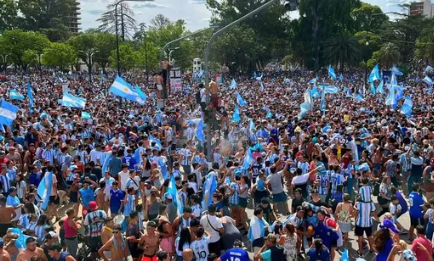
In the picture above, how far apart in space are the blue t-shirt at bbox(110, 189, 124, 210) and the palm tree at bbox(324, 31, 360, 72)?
54763 millimetres

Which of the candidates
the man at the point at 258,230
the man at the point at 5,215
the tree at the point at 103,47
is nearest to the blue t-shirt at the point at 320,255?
the man at the point at 258,230

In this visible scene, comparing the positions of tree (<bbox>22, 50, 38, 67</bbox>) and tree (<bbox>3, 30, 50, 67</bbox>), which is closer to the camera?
tree (<bbox>22, 50, 38, 67</bbox>)

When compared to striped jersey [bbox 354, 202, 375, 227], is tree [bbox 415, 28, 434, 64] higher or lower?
higher

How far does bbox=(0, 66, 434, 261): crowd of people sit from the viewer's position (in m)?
7.39

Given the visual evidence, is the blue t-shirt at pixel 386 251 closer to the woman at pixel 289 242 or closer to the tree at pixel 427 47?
the woman at pixel 289 242

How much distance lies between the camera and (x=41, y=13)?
106 metres

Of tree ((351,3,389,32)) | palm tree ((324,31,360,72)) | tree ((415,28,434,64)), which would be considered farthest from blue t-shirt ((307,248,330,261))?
tree ((351,3,389,32))

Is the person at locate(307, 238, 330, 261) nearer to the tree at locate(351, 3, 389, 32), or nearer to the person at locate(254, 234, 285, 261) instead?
the person at locate(254, 234, 285, 261)

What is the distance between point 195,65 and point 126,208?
145 ft

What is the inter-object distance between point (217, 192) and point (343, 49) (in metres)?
55.2

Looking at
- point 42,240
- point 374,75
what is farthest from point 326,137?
point 374,75

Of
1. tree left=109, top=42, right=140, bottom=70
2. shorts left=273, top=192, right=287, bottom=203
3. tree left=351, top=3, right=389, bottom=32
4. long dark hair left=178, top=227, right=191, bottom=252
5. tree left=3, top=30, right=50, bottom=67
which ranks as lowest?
shorts left=273, top=192, right=287, bottom=203

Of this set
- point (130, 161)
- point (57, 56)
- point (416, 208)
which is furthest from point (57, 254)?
point (57, 56)

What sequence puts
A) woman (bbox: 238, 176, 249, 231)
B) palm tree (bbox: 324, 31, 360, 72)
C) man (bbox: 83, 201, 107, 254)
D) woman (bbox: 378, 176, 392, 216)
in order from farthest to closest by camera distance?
palm tree (bbox: 324, 31, 360, 72) → woman (bbox: 238, 176, 249, 231) → woman (bbox: 378, 176, 392, 216) → man (bbox: 83, 201, 107, 254)
